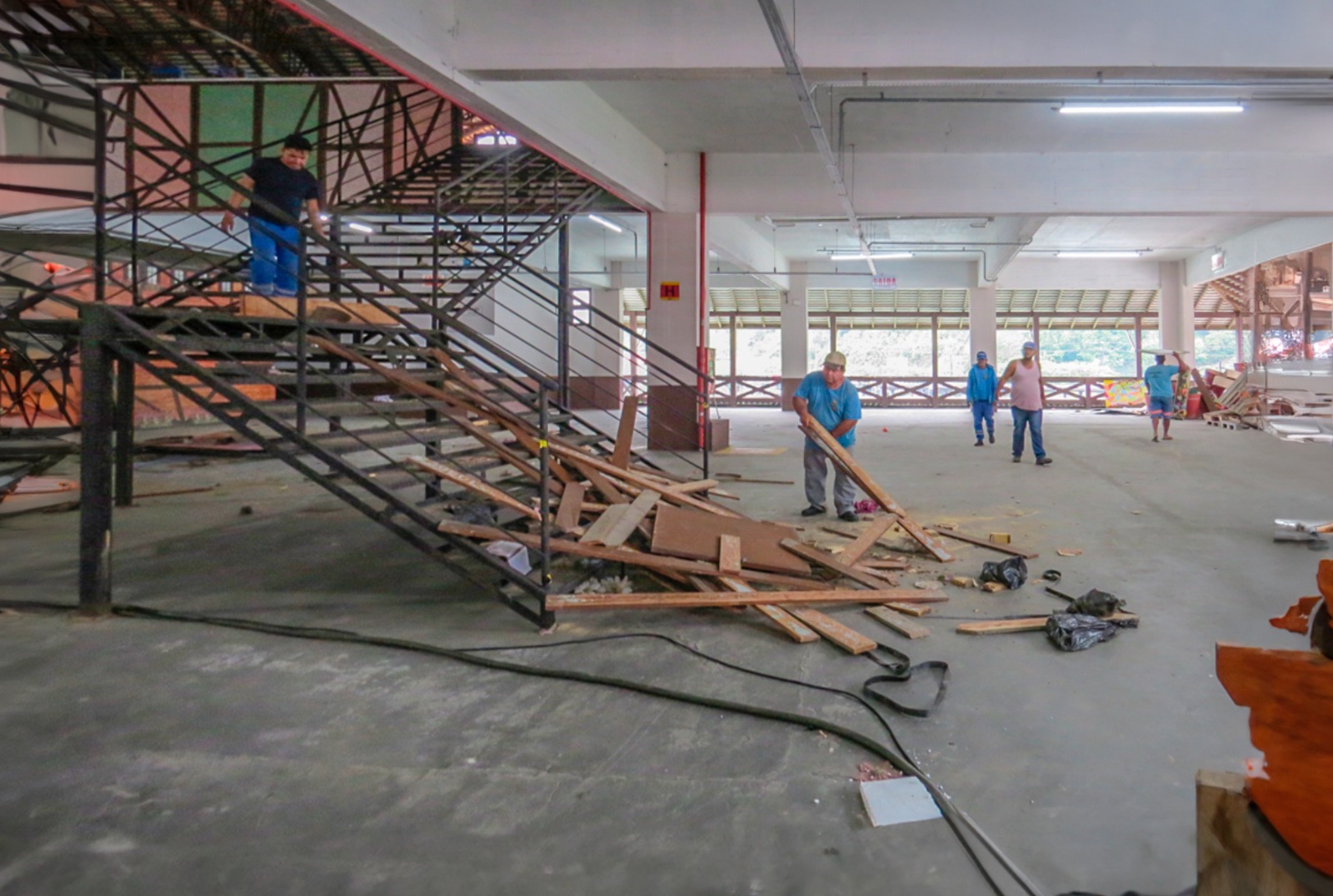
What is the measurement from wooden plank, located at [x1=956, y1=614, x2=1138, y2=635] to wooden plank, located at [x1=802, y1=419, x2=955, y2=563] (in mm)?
1355

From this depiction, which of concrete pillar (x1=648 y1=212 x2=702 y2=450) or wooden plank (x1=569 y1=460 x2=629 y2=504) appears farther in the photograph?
concrete pillar (x1=648 y1=212 x2=702 y2=450)

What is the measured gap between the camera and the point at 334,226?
885 cm

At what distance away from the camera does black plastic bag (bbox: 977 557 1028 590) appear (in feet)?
16.9

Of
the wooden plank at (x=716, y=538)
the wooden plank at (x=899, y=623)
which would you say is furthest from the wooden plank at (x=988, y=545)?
the wooden plank at (x=716, y=538)

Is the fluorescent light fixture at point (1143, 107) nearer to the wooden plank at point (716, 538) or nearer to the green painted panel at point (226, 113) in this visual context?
the wooden plank at point (716, 538)

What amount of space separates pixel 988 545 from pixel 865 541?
46.1 inches

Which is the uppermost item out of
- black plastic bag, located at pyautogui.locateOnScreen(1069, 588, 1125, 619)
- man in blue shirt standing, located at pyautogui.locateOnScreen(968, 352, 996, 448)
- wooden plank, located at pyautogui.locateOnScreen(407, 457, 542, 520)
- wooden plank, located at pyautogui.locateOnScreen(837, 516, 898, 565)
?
man in blue shirt standing, located at pyautogui.locateOnScreen(968, 352, 996, 448)

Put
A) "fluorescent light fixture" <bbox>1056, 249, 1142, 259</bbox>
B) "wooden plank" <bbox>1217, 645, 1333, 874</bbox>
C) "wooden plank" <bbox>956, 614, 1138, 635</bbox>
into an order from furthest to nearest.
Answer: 1. "fluorescent light fixture" <bbox>1056, 249, 1142, 259</bbox>
2. "wooden plank" <bbox>956, 614, 1138, 635</bbox>
3. "wooden plank" <bbox>1217, 645, 1333, 874</bbox>

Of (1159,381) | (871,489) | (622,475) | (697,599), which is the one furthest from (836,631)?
(1159,381)

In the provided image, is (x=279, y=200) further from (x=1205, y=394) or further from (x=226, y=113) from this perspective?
(x=1205, y=394)

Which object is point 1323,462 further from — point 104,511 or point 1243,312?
point 1243,312

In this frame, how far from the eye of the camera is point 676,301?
43.2 feet

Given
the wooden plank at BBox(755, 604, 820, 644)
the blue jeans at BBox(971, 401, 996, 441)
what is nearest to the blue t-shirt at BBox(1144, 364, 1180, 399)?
the blue jeans at BBox(971, 401, 996, 441)

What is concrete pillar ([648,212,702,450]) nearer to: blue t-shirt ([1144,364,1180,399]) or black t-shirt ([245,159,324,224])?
black t-shirt ([245,159,324,224])
